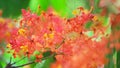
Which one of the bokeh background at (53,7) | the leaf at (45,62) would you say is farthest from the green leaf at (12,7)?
the leaf at (45,62)

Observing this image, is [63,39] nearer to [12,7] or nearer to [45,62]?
[45,62]

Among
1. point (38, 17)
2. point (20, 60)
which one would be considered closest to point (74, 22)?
point (38, 17)

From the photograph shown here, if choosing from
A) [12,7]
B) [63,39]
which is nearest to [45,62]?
[63,39]

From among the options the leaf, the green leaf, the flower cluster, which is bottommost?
the leaf

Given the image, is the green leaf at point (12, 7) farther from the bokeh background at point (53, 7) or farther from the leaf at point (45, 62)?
the leaf at point (45, 62)

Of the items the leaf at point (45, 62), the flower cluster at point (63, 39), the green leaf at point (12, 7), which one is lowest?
the leaf at point (45, 62)

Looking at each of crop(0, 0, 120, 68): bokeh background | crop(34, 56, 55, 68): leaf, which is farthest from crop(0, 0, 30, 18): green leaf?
crop(34, 56, 55, 68): leaf

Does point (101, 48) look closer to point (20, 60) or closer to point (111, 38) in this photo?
point (111, 38)

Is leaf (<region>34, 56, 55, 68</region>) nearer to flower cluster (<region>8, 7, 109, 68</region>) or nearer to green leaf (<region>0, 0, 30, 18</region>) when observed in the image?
flower cluster (<region>8, 7, 109, 68</region>)
